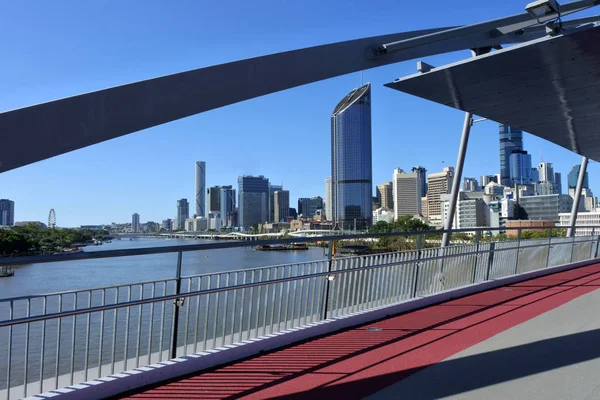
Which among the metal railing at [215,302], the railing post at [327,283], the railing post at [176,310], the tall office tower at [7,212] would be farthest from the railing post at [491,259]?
the tall office tower at [7,212]

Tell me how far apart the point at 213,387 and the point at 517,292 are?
22.1 ft

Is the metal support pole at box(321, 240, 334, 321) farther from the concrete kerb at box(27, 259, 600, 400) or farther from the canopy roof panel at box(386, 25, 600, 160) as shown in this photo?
the canopy roof panel at box(386, 25, 600, 160)

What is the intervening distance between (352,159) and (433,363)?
175 m

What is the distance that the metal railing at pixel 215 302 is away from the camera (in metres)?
4.31

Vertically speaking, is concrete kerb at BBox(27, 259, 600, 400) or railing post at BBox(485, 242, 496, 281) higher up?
railing post at BBox(485, 242, 496, 281)

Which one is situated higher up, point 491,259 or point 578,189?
point 578,189

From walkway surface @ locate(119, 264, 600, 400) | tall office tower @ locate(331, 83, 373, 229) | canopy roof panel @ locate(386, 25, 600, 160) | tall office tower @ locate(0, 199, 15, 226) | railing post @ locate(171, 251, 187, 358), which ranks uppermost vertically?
tall office tower @ locate(331, 83, 373, 229)

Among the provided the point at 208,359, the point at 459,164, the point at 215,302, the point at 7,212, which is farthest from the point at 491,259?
the point at 7,212

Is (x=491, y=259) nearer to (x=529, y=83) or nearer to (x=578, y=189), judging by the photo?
(x=529, y=83)

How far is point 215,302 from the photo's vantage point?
5328mm

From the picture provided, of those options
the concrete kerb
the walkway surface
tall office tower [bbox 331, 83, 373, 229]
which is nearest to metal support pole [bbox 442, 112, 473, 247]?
the concrete kerb

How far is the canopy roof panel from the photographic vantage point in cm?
657

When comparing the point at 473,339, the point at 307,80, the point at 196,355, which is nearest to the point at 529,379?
the point at 473,339

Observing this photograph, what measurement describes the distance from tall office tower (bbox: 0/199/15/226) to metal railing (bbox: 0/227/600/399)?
2504 centimetres
